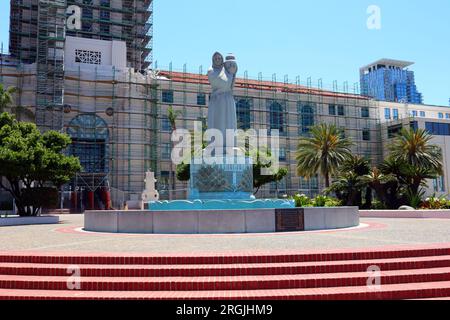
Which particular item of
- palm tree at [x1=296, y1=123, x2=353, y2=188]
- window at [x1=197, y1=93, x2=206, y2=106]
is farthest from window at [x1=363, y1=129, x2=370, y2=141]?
window at [x1=197, y1=93, x2=206, y2=106]

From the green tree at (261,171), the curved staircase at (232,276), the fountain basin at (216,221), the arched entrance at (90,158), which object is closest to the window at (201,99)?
the arched entrance at (90,158)

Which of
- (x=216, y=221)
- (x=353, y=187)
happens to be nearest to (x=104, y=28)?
(x=353, y=187)

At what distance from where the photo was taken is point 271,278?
739 centimetres

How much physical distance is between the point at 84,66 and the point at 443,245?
42.0 meters

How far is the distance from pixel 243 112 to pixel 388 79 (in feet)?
197

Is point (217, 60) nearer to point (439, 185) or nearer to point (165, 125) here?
point (165, 125)

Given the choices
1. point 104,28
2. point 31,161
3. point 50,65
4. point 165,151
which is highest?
point 104,28

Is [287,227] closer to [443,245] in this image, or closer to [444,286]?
[443,245]

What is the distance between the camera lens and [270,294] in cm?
674

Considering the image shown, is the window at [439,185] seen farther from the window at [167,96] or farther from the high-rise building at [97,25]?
the high-rise building at [97,25]

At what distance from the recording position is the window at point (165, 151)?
4697cm

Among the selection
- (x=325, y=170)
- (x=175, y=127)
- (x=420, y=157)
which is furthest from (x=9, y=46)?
(x=420, y=157)

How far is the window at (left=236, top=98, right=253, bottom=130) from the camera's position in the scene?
5019cm
